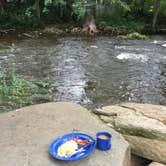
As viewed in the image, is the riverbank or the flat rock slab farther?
the riverbank

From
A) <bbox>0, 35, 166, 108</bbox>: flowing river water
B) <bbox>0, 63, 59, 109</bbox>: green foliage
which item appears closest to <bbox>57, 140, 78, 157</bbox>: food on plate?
<bbox>0, 63, 59, 109</bbox>: green foliage

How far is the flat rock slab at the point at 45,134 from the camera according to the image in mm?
2615

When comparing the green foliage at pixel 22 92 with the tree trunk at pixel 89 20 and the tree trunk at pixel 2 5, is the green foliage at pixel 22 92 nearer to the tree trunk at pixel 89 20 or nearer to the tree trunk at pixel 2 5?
the tree trunk at pixel 89 20

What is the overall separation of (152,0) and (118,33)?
109 inches

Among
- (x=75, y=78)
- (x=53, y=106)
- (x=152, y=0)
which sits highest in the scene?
(x=152, y=0)

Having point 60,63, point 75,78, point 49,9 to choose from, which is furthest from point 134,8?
point 75,78

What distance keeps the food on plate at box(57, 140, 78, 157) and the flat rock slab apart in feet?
0.25

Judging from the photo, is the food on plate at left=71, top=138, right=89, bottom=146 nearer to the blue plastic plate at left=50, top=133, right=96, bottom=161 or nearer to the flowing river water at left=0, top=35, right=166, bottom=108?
the blue plastic plate at left=50, top=133, right=96, bottom=161

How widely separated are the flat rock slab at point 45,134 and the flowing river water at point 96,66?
1.39 metres

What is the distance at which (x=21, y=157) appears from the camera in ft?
8.70

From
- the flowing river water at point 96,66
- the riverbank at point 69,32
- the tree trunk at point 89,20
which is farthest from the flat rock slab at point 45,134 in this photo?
the tree trunk at point 89,20

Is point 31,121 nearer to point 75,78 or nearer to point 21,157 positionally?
point 21,157

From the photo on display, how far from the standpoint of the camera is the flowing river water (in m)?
5.09

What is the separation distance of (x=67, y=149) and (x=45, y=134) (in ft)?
1.20
